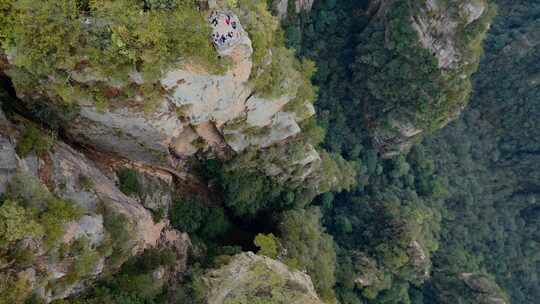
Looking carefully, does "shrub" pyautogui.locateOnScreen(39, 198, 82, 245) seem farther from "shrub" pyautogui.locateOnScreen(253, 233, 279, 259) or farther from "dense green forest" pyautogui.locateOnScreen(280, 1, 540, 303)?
"dense green forest" pyautogui.locateOnScreen(280, 1, 540, 303)

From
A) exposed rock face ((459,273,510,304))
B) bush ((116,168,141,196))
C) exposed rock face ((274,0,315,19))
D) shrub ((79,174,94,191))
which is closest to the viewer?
shrub ((79,174,94,191))

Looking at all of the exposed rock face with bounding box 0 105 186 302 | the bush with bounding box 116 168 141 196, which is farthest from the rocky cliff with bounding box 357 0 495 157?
the exposed rock face with bounding box 0 105 186 302

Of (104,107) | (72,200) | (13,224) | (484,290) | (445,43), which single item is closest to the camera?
(13,224)

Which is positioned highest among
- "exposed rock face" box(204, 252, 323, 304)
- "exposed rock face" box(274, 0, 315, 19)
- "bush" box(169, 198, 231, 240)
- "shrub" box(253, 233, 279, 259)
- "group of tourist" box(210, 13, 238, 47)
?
"exposed rock face" box(274, 0, 315, 19)

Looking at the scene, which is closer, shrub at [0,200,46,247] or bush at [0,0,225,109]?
shrub at [0,200,46,247]

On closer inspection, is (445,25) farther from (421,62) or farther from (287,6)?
(287,6)

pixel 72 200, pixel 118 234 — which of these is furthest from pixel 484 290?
pixel 72 200

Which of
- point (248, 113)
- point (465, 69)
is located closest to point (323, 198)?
point (465, 69)
